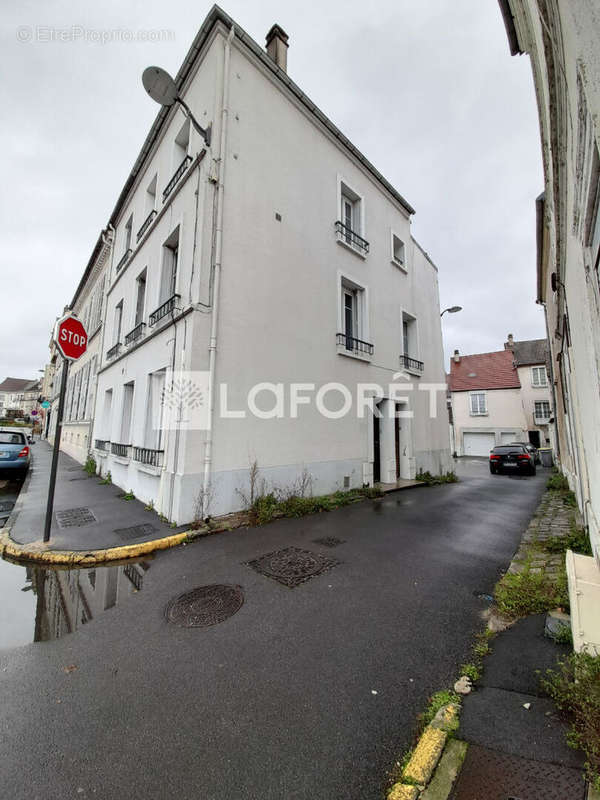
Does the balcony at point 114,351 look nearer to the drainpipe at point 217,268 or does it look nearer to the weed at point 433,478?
the drainpipe at point 217,268

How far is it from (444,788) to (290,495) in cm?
584

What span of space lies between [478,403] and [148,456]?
29672mm

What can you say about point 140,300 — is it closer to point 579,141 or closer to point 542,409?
point 579,141

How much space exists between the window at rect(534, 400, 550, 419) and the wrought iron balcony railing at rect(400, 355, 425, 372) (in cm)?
2042

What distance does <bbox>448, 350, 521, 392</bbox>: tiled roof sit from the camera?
94.0ft

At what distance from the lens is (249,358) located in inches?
268

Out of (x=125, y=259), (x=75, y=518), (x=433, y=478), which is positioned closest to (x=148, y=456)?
(x=75, y=518)

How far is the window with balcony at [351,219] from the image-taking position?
9.95 m

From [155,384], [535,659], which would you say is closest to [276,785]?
[535,659]

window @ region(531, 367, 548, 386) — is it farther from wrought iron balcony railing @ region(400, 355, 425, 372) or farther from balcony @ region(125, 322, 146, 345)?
balcony @ region(125, 322, 146, 345)

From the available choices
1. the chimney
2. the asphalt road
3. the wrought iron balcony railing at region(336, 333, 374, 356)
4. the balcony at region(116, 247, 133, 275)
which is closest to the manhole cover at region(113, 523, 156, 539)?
the asphalt road

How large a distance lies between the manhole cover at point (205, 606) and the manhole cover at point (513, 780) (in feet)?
7.02

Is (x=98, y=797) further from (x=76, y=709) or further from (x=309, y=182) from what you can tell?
(x=309, y=182)

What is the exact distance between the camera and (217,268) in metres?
6.39
